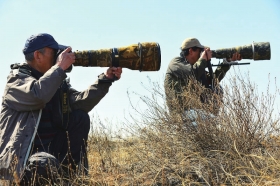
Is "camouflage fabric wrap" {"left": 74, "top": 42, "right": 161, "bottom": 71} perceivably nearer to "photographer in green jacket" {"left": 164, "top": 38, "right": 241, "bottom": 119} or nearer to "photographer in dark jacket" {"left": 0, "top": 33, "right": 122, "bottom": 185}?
"photographer in dark jacket" {"left": 0, "top": 33, "right": 122, "bottom": 185}

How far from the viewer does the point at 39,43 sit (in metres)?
3.22

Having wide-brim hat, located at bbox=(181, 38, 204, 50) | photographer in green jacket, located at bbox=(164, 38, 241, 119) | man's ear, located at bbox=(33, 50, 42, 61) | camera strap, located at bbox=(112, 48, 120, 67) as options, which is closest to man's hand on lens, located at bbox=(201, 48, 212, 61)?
photographer in green jacket, located at bbox=(164, 38, 241, 119)

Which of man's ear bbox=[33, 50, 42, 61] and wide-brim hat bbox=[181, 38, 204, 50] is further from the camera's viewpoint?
wide-brim hat bbox=[181, 38, 204, 50]

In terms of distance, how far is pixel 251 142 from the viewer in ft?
11.4

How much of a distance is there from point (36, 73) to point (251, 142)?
1.85m

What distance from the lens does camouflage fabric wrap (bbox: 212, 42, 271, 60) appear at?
4.55 m

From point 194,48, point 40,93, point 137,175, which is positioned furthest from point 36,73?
point 194,48

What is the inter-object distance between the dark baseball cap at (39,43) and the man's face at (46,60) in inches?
1.7

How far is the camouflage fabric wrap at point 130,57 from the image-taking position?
10.5 ft

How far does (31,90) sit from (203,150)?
1.59m

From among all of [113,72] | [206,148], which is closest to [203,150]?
[206,148]

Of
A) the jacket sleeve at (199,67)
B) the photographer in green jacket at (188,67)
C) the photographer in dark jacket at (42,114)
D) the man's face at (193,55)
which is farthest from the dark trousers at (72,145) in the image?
the man's face at (193,55)

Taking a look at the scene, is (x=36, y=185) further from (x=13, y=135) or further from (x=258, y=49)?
(x=258, y=49)

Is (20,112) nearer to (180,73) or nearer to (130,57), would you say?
(130,57)
